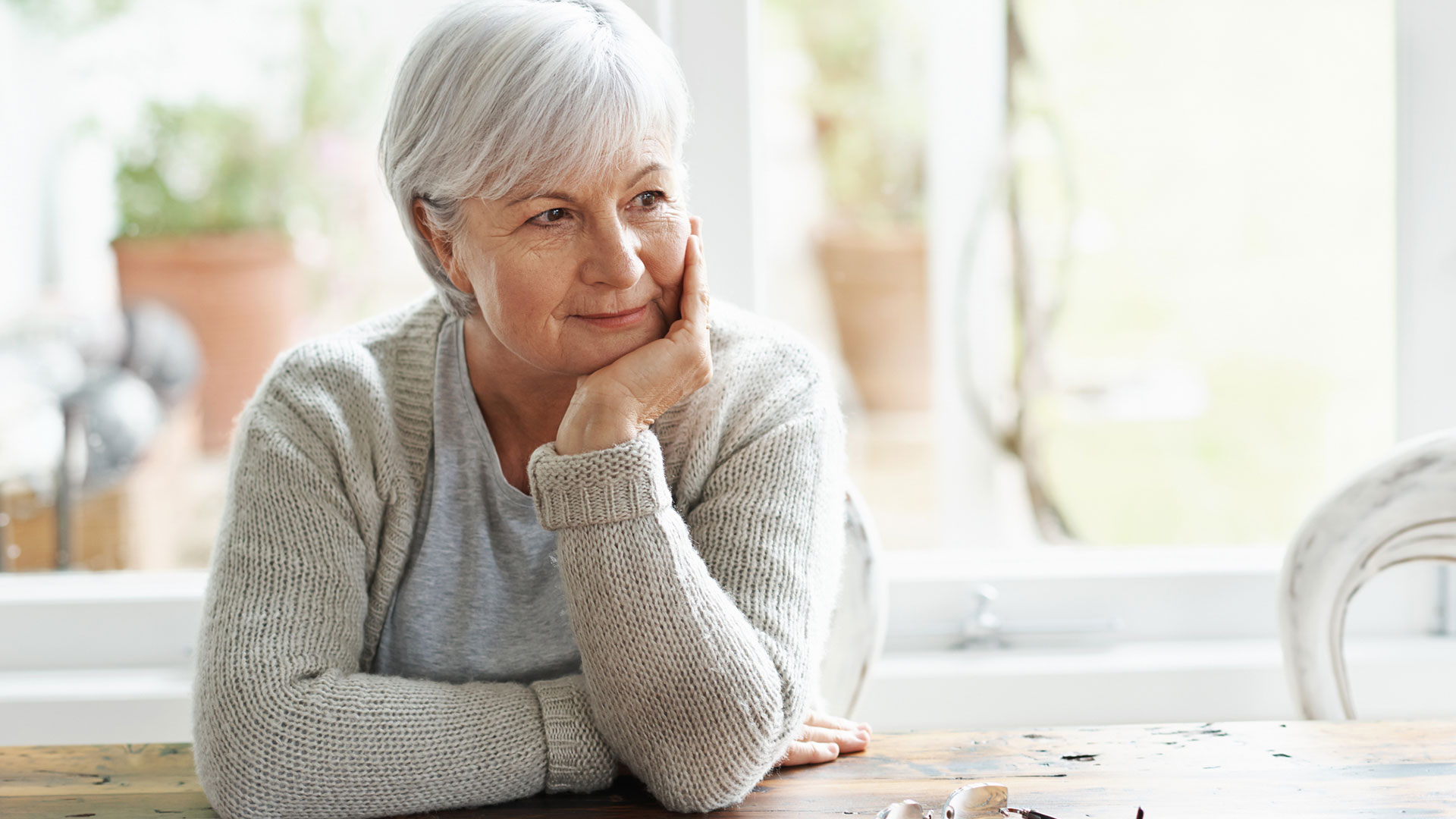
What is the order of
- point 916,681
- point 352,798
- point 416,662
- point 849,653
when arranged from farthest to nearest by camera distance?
point 916,681 < point 849,653 < point 416,662 < point 352,798

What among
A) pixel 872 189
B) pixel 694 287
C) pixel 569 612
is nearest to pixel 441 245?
pixel 694 287

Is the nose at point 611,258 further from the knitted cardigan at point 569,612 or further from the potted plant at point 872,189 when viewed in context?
the potted plant at point 872,189

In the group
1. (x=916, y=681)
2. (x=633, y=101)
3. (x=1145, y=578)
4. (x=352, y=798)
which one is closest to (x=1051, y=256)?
(x=1145, y=578)

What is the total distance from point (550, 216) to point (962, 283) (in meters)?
0.97

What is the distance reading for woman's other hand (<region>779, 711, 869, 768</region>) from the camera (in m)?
1.12

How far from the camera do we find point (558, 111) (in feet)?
3.48

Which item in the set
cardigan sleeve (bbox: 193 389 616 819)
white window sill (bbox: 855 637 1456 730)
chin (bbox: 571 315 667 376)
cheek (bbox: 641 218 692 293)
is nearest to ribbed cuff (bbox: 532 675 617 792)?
cardigan sleeve (bbox: 193 389 616 819)

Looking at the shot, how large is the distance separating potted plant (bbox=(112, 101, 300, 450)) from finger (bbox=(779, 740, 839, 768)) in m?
1.16

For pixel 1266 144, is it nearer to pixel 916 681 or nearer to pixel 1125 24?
pixel 1125 24

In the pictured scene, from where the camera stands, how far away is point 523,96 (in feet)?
3.47

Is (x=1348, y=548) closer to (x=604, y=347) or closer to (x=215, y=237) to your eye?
(x=604, y=347)

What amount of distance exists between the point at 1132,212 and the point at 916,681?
0.83 meters

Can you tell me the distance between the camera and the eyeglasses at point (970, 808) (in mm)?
956

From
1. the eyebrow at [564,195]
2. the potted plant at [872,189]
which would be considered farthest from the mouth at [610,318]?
the potted plant at [872,189]
